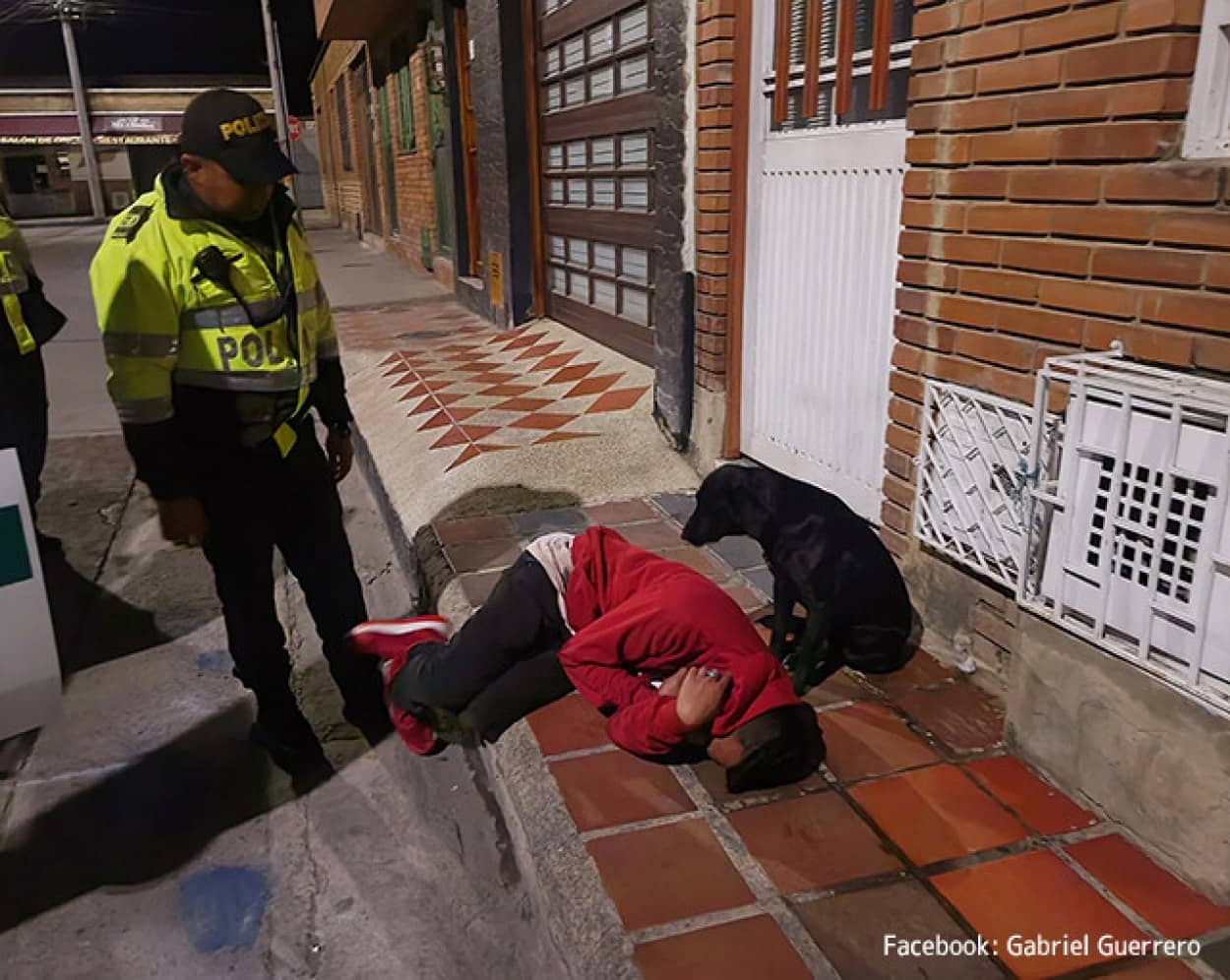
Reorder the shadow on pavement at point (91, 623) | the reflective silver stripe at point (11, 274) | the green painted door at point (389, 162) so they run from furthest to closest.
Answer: the green painted door at point (389, 162) < the reflective silver stripe at point (11, 274) < the shadow on pavement at point (91, 623)

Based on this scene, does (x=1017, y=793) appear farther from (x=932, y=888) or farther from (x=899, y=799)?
(x=932, y=888)

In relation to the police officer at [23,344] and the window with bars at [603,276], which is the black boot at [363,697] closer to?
the police officer at [23,344]

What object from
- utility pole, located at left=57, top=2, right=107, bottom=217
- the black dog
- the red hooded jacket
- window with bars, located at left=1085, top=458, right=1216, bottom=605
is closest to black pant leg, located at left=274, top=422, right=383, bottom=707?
the red hooded jacket

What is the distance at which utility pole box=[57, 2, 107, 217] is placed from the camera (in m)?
33.2

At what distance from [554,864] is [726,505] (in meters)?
1.32

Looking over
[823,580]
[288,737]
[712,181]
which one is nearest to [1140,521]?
[823,580]

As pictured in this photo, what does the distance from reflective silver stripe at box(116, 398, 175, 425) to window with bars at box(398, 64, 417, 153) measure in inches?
431

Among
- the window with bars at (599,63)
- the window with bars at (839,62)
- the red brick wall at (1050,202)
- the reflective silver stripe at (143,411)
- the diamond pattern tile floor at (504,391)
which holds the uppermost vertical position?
the window with bars at (599,63)

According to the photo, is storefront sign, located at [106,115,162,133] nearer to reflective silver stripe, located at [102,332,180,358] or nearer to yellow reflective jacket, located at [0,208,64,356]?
yellow reflective jacket, located at [0,208,64,356]

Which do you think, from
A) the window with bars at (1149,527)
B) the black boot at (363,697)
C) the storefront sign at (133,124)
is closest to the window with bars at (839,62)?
the window with bars at (1149,527)

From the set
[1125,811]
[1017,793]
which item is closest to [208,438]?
[1017,793]

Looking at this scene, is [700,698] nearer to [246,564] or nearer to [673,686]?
[673,686]

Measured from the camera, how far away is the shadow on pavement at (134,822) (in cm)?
251

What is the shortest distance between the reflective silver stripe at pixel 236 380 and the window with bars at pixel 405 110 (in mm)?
10746
